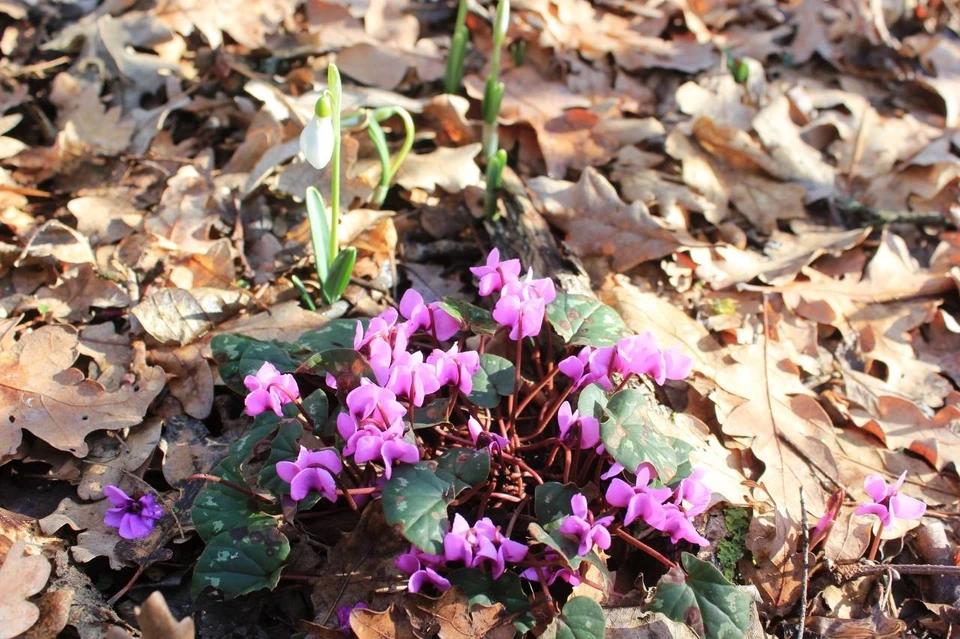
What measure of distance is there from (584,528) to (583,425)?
250 millimetres

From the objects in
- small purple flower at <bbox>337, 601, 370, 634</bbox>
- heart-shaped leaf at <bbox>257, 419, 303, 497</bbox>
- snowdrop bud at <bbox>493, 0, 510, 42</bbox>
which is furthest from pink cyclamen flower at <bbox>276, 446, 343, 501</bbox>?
snowdrop bud at <bbox>493, 0, 510, 42</bbox>

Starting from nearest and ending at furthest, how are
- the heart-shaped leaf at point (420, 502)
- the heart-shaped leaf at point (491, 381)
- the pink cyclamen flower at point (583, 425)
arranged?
the heart-shaped leaf at point (420, 502), the pink cyclamen flower at point (583, 425), the heart-shaped leaf at point (491, 381)

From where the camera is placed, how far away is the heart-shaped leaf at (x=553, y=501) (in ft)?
5.30

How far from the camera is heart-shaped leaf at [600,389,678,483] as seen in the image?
1.58 meters

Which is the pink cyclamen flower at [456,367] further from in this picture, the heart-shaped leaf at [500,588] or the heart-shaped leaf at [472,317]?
the heart-shaped leaf at [500,588]

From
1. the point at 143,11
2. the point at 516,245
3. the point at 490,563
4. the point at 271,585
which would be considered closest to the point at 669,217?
the point at 516,245

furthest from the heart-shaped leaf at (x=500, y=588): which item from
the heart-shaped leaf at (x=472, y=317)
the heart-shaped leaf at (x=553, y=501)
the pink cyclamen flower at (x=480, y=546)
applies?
the heart-shaped leaf at (x=472, y=317)

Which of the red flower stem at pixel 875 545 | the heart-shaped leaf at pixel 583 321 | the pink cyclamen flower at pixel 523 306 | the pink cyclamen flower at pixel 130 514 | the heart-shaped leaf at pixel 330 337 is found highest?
the pink cyclamen flower at pixel 523 306

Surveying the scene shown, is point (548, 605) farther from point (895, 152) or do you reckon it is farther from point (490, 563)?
point (895, 152)

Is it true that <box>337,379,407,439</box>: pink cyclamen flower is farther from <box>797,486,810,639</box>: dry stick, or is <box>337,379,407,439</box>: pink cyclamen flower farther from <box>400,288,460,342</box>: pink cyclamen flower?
<box>797,486,810,639</box>: dry stick

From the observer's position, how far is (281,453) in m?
1.67

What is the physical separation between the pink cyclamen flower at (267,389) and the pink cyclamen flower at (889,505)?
4.38 ft

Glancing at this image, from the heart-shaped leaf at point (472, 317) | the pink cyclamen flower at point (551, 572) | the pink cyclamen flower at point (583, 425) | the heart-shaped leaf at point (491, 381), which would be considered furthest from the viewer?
the heart-shaped leaf at point (472, 317)

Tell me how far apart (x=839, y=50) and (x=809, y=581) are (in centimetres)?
283
